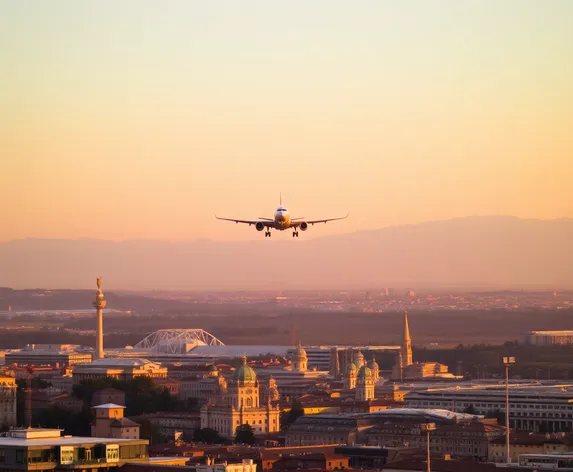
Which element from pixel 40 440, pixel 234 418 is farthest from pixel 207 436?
pixel 40 440

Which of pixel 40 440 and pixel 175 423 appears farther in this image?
pixel 175 423

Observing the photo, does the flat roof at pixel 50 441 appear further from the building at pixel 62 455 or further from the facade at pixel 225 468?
the facade at pixel 225 468

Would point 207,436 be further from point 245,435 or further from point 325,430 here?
point 325,430

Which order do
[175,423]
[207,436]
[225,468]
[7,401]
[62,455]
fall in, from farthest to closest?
[7,401] < [175,423] < [207,436] < [225,468] < [62,455]

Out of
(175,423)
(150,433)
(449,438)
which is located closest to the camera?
(449,438)

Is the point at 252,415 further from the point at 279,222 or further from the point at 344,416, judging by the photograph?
the point at 279,222

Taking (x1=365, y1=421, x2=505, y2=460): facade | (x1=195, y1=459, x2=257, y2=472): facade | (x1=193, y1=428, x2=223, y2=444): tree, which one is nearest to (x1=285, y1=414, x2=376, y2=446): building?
(x1=365, y1=421, x2=505, y2=460): facade

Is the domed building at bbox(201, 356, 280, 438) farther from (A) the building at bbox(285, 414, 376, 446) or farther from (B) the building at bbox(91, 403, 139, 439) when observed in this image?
(B) the building at bbox(91, 403, 139, 439)
